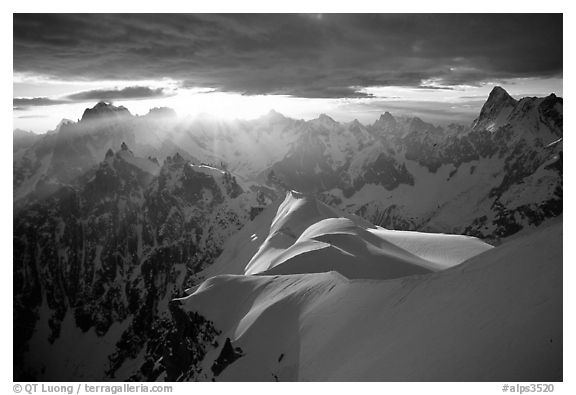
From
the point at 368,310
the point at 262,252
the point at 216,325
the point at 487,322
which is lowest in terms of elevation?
the point at 262,252

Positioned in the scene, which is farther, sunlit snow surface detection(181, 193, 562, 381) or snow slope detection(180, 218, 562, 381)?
sunlit snow surface detection(181, 193, 562, 381)

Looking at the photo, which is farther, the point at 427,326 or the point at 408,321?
the point at 408,321

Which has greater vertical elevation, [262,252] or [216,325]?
[216,325]

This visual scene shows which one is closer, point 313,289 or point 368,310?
point 368,310

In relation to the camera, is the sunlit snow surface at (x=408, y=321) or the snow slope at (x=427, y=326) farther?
the sunlit snow surface at (x=408, y=321)

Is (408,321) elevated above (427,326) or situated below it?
below
